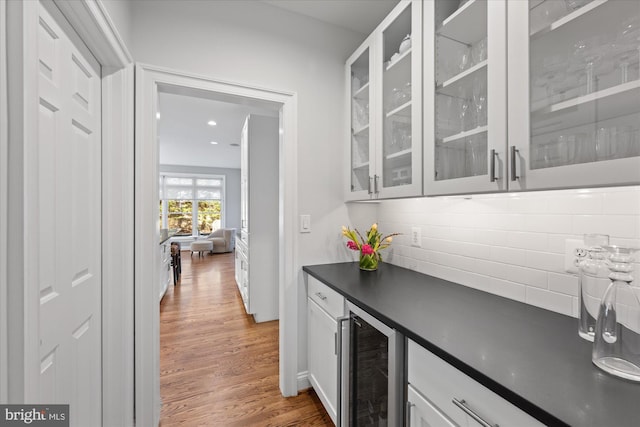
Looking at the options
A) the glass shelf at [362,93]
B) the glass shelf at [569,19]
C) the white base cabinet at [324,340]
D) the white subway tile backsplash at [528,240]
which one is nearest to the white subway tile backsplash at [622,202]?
the white subway tile backsplash at [528,240]

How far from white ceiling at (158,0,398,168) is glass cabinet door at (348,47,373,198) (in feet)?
1.09

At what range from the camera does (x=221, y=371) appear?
2172 mm

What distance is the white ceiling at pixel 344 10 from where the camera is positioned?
1.80m

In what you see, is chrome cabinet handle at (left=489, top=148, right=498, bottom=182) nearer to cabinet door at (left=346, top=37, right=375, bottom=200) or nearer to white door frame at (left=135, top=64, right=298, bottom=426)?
cabinet door at (left=346, top=37, right=375, bottom=200)

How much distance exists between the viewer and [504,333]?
0.91 metres

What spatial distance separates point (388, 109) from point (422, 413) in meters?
1.46

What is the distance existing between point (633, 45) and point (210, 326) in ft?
11.6

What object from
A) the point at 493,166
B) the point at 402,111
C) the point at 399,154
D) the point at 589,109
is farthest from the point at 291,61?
the point at 589,109

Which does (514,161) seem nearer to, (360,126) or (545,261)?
(545,261)

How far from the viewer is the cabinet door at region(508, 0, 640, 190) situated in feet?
2.39

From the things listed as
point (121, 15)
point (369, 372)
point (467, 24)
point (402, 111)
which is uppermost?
point (121, 15)

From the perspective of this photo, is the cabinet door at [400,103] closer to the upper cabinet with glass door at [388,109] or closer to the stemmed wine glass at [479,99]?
the upper cabinet with glass door at [388,109]

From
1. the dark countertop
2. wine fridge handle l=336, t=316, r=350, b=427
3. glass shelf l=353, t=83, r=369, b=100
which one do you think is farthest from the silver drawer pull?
glass shelf l=353, t=83, r=369, b=100

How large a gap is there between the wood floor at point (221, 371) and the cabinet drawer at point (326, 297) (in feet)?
2.34
